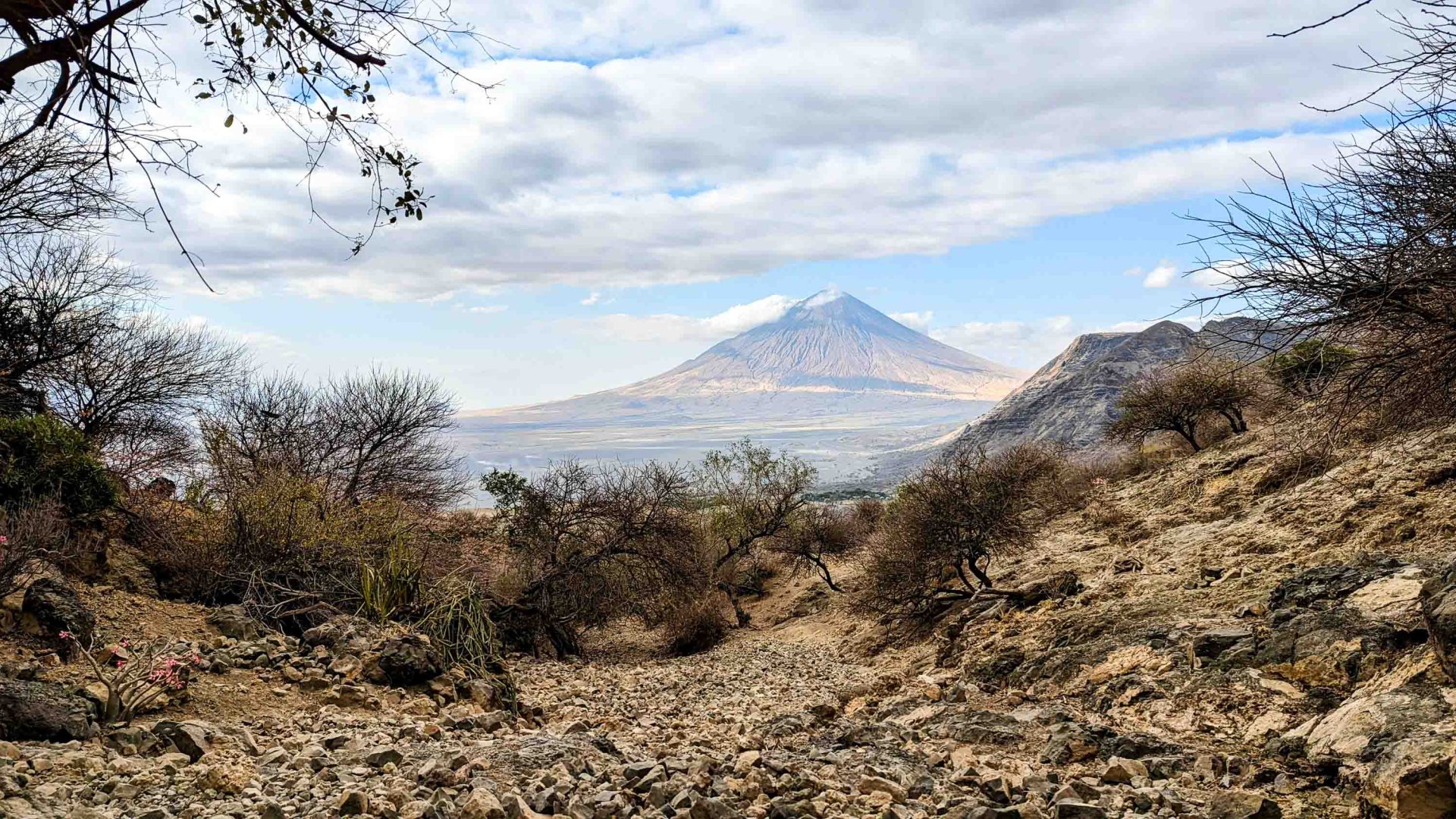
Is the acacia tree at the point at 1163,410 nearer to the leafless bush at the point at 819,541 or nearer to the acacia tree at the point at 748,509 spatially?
the leafless bush at the point at 819,541

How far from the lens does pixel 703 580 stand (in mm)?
17312

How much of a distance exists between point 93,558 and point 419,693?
14.6ft

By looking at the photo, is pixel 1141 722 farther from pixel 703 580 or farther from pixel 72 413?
pixel 72 413

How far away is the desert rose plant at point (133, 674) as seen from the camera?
18.4 feet

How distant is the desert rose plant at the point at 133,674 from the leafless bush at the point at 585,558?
6788mm

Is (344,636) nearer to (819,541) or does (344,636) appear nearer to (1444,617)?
(1444,617)

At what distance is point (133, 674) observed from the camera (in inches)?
241

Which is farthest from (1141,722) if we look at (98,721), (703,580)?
(703,580)

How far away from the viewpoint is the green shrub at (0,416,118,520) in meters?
9.40

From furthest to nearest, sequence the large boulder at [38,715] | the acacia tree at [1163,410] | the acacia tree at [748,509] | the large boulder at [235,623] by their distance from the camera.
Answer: the acacia tree at [748,509] → the acacia tree at [1163,410] → the large boulder at [235,623] → the large boulder at [38,715]

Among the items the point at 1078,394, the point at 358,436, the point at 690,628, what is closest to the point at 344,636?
the point at 690,628

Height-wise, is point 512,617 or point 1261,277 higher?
point 1261,277

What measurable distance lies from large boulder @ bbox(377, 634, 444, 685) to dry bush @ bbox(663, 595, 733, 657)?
8.59 meters

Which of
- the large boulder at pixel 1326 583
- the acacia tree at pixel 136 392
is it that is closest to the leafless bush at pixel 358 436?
the acacia tree at pixel 136 392
